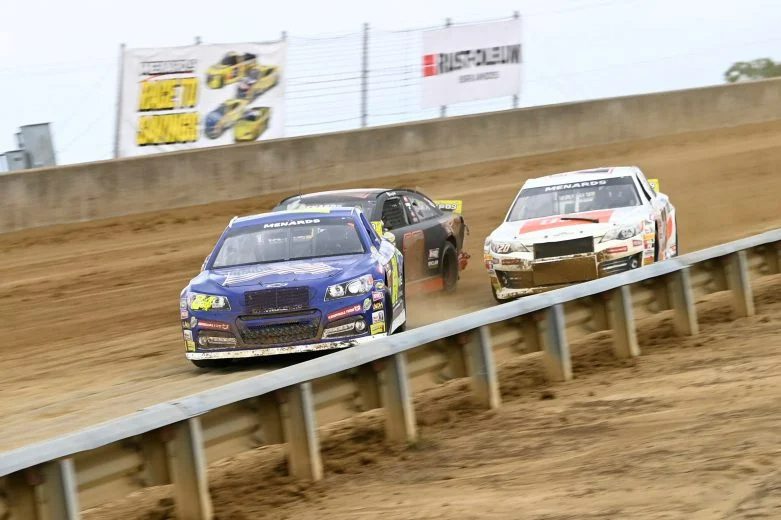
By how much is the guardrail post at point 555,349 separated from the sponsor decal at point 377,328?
2.24 meters

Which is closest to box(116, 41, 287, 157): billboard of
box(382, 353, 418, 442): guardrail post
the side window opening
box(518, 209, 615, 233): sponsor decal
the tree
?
the side window opening

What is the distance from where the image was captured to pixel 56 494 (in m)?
5.53

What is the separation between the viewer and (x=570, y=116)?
28.2 m

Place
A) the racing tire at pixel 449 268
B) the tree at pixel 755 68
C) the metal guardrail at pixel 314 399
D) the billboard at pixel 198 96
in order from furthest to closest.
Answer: the tree at pixel 755 68 → the billboard at pixel 198 96 → the racing tire at pixel 449 268 → the metal guardrail at pixel 314 399

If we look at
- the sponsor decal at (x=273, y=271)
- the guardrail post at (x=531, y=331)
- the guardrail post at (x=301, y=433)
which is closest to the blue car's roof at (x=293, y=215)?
the sponsor decal at (x=273, y=271)

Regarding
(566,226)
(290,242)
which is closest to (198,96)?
(566,226)

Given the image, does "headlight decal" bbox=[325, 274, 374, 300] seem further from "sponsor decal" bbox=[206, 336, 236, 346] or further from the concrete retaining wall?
the concrete retaining wall

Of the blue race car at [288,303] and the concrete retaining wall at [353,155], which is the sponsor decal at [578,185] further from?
the concrete retaining wall at [353,155]

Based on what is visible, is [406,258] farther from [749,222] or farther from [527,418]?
[749,222]

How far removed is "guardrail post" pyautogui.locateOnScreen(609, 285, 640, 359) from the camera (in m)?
9.77

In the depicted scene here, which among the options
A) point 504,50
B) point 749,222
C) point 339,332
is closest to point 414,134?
point 504,50

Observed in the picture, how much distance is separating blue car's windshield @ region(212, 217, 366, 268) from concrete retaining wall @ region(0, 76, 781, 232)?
936 cm

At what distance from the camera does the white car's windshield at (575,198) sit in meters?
14.5

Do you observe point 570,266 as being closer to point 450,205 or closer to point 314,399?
point 450,205
